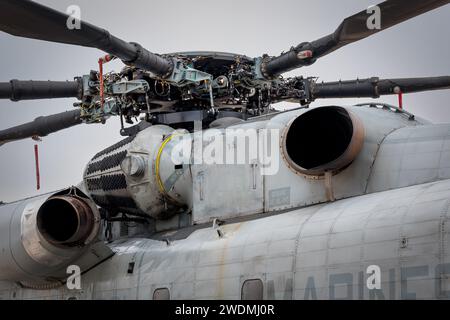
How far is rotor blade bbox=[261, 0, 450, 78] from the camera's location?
22.4 feet

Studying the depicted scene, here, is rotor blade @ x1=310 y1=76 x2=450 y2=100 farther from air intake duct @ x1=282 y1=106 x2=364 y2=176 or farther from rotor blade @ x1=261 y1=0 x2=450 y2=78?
air intake duct @ x1=282 y1=106 x2=364 y2=176

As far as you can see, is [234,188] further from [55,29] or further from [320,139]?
[55,29]

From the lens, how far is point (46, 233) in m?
8.98

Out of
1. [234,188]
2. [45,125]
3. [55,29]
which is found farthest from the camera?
[45,125]

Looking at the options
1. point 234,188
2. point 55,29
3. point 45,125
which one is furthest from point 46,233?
point 45,125

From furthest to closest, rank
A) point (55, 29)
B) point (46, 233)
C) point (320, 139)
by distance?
1. point (46, 233)
2. point (320, 139)
3. point (55, 29)

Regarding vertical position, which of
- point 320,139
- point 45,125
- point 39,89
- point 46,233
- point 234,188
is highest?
point 39,89

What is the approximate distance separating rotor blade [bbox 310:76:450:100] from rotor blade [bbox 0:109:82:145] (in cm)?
374

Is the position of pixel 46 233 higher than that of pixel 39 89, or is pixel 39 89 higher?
pixel 39 89

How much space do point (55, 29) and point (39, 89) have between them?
334 centimetres

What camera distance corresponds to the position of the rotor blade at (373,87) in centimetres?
1030

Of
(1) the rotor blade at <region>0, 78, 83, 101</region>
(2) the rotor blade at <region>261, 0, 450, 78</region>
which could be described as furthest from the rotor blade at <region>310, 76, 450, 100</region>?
(1) the rotor blade at <region>0, 78, 83, 101</region>

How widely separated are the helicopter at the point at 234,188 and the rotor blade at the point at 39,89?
0.02 meters
